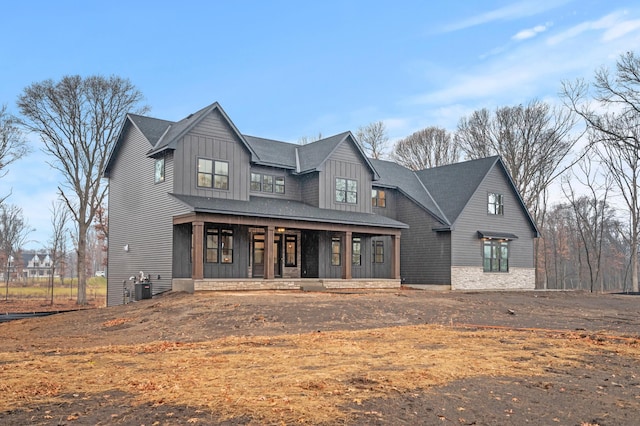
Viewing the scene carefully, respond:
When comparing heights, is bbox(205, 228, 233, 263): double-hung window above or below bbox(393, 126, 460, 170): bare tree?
below

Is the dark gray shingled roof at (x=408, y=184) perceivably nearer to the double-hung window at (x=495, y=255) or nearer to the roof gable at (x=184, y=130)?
the double-hung window at (x=495, y=255)

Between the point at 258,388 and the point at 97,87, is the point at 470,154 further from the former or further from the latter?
the point at 258,388

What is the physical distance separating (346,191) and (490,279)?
10808 mm

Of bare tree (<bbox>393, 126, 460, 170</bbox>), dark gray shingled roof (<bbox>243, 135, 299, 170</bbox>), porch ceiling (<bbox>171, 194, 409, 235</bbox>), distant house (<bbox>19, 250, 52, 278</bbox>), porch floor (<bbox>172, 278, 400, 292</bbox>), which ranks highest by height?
bare tree (<bbox>393, 126, 460, 170</bbox>)

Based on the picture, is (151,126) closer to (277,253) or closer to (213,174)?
(213,174)

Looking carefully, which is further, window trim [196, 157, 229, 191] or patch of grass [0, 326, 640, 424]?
window trim [196, 157, 229, 191]

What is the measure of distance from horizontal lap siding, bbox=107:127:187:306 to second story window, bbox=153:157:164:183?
24 cm

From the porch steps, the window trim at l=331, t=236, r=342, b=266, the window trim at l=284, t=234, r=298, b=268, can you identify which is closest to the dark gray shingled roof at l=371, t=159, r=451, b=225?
the window trim at l=331, t=236, r=342, b=266

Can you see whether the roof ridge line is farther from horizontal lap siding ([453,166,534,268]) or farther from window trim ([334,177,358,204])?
window trim ([334,177,358,204])

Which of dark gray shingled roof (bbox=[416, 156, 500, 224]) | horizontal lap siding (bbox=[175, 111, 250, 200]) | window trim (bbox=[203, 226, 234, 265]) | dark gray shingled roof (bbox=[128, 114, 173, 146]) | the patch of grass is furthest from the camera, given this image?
dark gray shingled roof (bbox=[416, 156, 500, 224])

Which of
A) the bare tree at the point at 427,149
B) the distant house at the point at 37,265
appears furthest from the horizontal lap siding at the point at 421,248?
the distant house at the point at 37,265

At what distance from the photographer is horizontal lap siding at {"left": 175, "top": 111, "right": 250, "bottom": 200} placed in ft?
81.6

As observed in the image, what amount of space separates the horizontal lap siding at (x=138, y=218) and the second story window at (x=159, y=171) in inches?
9.4

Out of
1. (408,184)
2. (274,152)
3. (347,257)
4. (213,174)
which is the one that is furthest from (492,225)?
(213,174)
